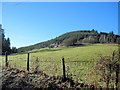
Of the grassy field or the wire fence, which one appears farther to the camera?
the grassy field

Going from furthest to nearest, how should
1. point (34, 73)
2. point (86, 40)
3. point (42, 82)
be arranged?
point (86, 40) → point (34, 73) → point (42, 82)

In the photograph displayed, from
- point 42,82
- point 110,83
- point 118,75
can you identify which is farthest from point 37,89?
point 118,75

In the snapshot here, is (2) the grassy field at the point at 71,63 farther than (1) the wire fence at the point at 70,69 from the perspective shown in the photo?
Yes

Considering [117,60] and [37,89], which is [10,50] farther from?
[117,60]

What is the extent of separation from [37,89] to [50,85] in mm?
537

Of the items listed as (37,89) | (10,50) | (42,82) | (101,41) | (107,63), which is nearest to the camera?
(107,63)

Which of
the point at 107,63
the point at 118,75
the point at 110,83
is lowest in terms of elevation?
the point at 110,83

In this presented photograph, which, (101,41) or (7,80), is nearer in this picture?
(7,80)

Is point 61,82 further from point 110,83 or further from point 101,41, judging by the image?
point 101,41

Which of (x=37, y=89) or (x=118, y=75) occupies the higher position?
(x=118, y=75)

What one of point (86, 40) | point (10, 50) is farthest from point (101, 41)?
point (10, 50)

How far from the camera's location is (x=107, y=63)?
356 centimetres

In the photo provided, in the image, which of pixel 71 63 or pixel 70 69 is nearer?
pixel 70 69

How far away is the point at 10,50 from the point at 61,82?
30.4 meters
